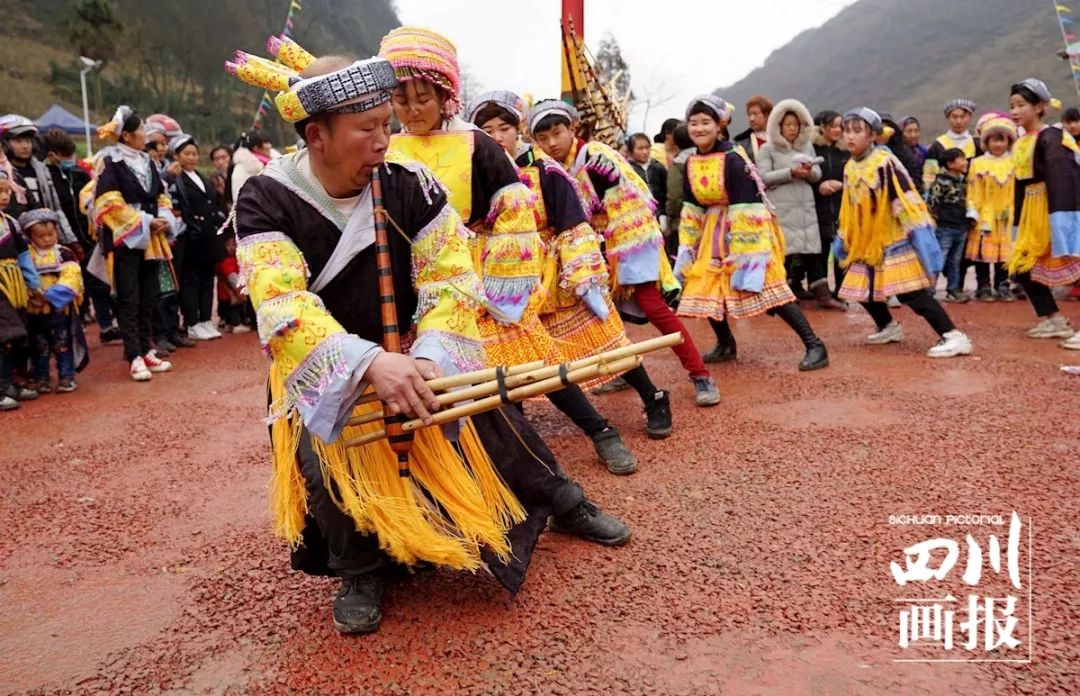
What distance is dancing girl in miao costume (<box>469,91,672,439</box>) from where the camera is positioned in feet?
12.3

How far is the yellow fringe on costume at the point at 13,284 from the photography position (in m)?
5.59

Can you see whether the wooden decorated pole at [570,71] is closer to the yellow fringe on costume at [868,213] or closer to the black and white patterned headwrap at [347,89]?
the yellow fringe on costume at [868,213]

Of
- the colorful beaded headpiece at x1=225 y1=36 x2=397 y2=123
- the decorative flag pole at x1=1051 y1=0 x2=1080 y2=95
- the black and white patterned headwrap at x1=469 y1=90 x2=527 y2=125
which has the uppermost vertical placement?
the decorative flag pole at x1=1051 y1=0 x2=1080 y2=95

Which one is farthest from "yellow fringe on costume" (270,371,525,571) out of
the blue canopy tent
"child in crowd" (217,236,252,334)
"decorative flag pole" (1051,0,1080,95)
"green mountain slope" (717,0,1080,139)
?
"green mountain slope" (717,0,1080,139)

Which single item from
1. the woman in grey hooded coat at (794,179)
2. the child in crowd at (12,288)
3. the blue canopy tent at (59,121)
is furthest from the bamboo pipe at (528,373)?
the blue canopy tent at (59,121)

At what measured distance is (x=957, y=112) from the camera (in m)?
8.55

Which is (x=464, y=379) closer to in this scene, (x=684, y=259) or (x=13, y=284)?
(x=684, y=259)

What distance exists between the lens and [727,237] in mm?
5320

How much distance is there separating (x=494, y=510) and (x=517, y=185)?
1288 millimetres

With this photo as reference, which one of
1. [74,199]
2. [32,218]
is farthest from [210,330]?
[32,218]

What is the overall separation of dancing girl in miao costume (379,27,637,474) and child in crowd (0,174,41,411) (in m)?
3.88

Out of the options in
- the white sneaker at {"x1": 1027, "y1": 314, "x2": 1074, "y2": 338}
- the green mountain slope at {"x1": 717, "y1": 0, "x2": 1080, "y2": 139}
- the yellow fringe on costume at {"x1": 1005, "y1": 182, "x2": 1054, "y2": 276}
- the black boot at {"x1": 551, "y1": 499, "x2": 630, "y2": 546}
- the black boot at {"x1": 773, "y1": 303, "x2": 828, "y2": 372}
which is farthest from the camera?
the green mountain slope at {"x1": 717, "y1": 0, "x2": 1080, "y2": 139}

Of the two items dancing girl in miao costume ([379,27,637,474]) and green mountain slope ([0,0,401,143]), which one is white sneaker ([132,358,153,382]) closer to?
dancing girl in miao costume ([379,27,637,474])

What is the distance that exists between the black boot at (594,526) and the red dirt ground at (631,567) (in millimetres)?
42
